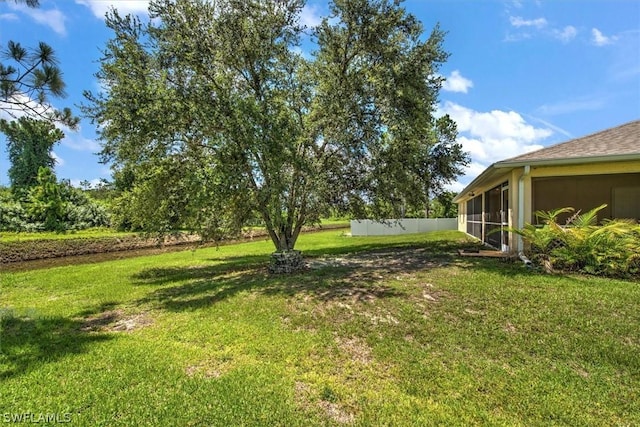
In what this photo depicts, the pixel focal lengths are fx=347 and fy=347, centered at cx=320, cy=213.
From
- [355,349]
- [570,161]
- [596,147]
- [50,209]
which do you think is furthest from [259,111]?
[50,209]

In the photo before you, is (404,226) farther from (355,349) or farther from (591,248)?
(355,349)

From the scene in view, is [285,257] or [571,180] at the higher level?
[571,180]

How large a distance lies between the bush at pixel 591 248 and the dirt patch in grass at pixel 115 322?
8140 millimetres

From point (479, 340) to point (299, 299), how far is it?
310 centimetres

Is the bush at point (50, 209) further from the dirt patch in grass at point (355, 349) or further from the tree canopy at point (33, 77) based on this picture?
the dirt patch in grass at point (355, 349)

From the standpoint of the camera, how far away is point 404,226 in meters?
26.1

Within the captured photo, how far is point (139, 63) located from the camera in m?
8.29

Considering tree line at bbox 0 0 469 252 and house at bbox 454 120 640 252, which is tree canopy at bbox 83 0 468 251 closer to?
tree line at bbox 0 0 469 252

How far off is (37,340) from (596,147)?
41.4 ft

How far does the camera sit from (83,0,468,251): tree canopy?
25.4 ft

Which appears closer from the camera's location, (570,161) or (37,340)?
(37,340)

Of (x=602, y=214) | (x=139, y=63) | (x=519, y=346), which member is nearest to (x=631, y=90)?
(x=602, y=214)

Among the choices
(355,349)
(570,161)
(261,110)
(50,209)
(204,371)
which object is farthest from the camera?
(50,209)

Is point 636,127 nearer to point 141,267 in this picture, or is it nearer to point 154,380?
point 154,380
